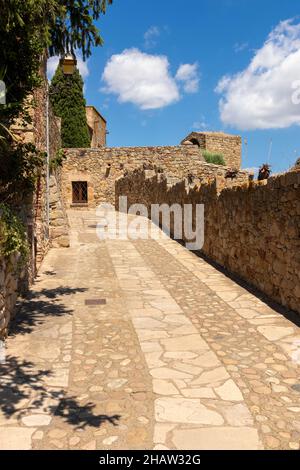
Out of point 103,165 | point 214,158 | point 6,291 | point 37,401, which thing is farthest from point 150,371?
point 214,158

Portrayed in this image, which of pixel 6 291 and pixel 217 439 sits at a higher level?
pixel 6 291

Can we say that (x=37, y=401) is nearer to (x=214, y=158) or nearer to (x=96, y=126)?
(x=214, y=158)

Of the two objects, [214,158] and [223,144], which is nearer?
[214,158]

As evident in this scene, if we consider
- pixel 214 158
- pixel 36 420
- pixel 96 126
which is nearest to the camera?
pixel 36 420

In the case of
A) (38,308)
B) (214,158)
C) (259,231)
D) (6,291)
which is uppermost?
(214,158)

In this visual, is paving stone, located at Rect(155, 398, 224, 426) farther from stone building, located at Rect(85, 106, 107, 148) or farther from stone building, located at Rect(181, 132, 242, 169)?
stone building, located at Rect(85, 106, 107, 148)

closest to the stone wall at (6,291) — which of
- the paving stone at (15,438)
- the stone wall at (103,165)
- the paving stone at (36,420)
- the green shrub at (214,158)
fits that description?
the paving stone at (36,420)

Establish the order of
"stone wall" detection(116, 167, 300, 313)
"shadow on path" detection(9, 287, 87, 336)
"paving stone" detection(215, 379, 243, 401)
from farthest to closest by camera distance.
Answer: "stone wall" detection(116, 167, 300, 313), "shadow on path" detection(9, 287, 87, 336), "paving stone" detection(215, 379, 243, 401)

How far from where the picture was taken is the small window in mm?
25312

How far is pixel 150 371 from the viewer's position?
3.91 meters

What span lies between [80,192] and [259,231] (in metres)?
19.7

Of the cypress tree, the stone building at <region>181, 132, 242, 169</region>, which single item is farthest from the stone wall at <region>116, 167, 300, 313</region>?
the stone building at <region>181, 132, 242, 169</region>

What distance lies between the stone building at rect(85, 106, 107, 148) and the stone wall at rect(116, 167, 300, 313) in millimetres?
26111
